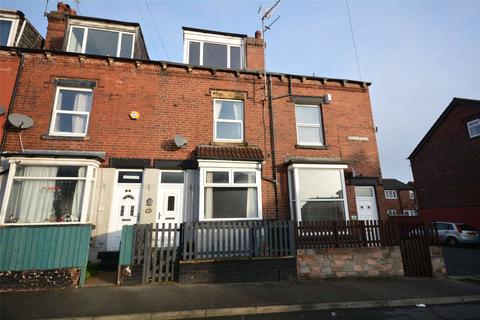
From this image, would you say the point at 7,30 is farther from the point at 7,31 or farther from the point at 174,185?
the point at 174,185

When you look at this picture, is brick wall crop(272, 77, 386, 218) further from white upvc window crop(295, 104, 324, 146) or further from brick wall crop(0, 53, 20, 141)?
brick wall crop(0, 53, 20, 141)

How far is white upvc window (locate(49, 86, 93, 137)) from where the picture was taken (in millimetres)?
8789

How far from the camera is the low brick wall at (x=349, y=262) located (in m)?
7.57

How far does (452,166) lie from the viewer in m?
21.6

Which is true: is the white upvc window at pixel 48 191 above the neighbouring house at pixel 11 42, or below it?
below

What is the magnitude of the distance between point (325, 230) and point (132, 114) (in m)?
7.74

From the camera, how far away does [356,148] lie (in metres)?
10.6

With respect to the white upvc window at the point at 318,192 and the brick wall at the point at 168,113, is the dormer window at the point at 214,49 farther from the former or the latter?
the white upvc window at the point at 318,192

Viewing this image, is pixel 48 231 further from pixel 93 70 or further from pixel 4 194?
pixel 93 70

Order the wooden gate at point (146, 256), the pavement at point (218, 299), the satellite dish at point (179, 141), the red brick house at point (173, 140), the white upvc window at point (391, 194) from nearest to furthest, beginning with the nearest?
the pavement at point (218, 299)
the wooden gate at point (146, 256)
the red brick house at point (173, 140)
the satellite dish at point (179, 141)
the white upvc window at point (391, 194)

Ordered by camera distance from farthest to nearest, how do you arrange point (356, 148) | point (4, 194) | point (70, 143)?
A: point (356, 148), point (70, 143), point (4, 194)

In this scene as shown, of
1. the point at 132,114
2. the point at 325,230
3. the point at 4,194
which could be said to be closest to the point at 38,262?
the point at 4,194

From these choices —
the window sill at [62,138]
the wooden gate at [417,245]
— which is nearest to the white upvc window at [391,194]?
the wooden gate at [417,245]

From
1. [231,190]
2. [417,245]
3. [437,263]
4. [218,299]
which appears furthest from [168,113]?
[437,263]
